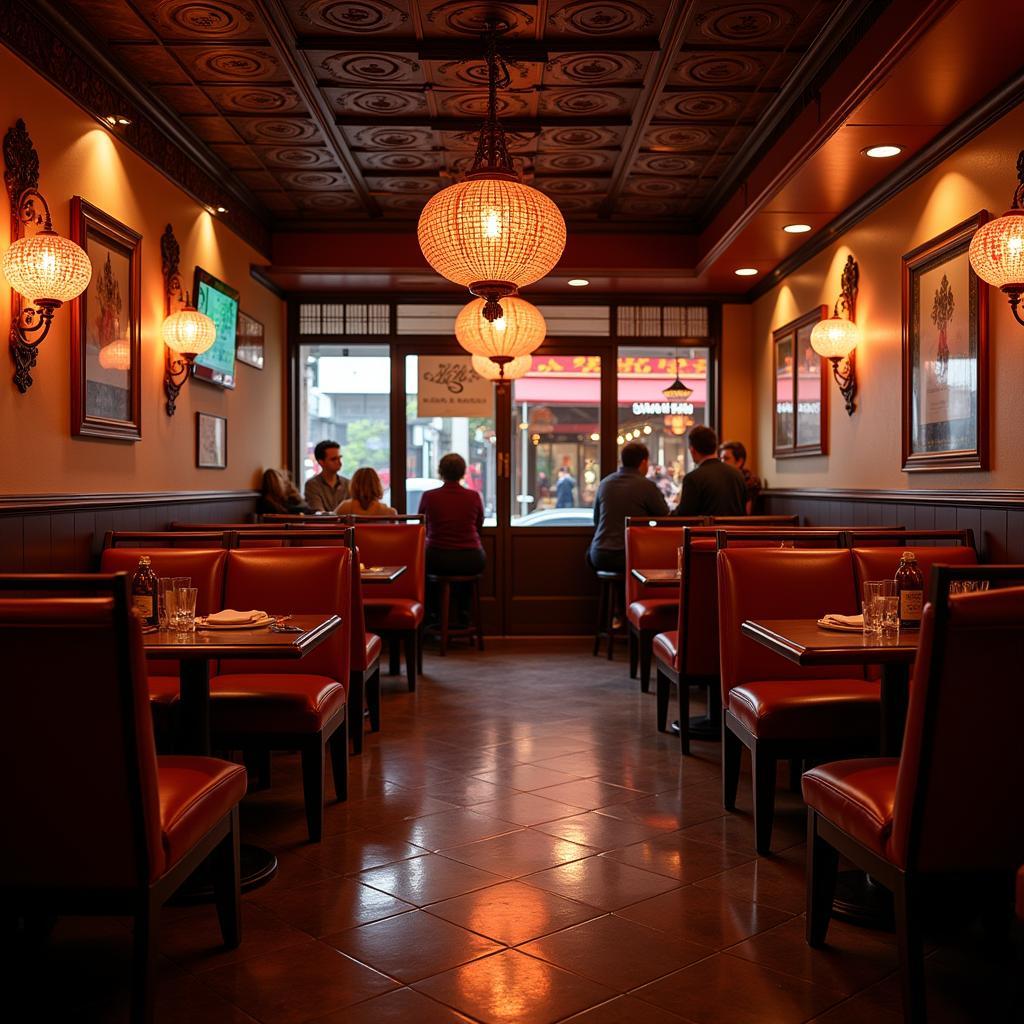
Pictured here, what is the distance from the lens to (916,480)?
5.22 metres

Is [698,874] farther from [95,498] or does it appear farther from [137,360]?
[137,360]

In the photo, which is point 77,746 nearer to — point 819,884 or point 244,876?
point 244,876

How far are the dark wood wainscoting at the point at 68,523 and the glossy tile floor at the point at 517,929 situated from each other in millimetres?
1307

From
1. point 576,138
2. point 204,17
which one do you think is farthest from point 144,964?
point 576,138

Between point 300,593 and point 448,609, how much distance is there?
151 inches

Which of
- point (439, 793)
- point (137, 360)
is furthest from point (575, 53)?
point (439, 793)

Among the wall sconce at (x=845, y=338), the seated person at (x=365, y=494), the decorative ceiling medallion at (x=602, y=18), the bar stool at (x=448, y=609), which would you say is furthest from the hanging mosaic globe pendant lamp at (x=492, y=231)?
the bar stool at (x=448, y=609)

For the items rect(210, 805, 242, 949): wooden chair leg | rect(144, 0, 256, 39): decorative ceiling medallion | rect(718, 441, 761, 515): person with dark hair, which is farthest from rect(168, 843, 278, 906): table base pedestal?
rect(718, 441, 761, 515): person with dark hair

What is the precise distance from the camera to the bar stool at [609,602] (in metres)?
7.34

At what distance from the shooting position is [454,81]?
5234 mm

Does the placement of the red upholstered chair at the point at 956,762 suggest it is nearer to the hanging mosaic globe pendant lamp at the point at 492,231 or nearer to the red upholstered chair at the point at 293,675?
the red upholstered chair at the point at 293,675

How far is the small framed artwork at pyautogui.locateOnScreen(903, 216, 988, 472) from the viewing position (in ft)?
14.8

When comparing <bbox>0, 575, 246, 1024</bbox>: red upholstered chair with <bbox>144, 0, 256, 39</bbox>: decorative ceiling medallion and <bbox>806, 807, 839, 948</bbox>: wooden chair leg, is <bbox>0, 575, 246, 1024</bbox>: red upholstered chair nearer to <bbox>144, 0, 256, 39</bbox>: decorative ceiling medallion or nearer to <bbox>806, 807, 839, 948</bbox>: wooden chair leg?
<bbox>806, 807, 839, 948</bbox>: wooden chair leg

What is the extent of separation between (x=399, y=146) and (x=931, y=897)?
17.6 feet
